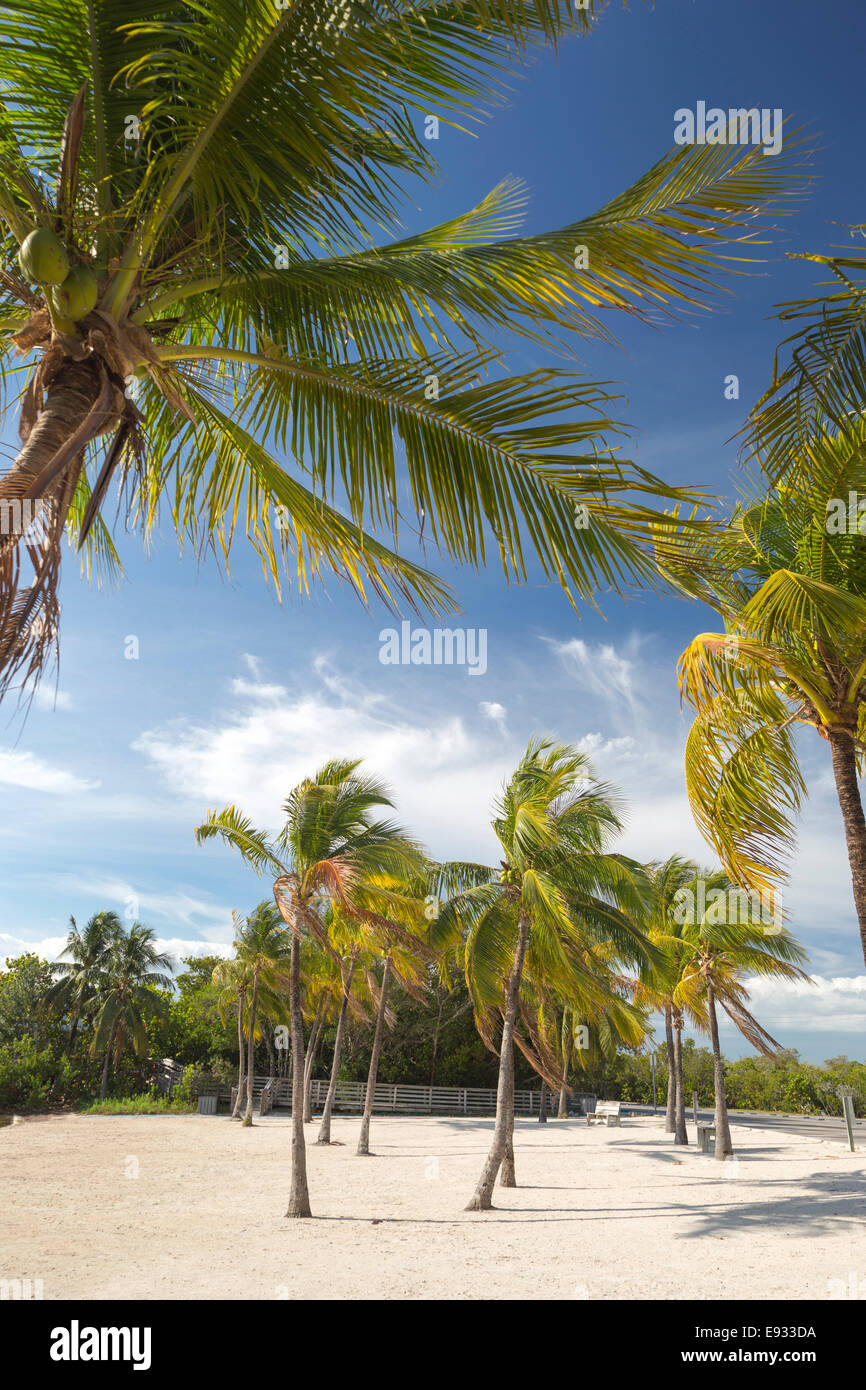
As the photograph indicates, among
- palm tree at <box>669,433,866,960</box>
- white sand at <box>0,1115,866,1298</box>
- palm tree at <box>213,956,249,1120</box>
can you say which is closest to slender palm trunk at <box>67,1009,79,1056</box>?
palm tree at <box>213,956,249,1120</box>

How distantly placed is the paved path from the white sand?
668 centimetres

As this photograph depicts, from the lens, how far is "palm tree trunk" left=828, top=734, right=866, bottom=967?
6996 millimetres

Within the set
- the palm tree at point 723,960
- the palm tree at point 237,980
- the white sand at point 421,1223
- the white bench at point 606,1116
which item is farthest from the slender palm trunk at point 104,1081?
the palm tree at point 723,960

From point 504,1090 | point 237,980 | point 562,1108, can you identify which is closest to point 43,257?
point 504,1090

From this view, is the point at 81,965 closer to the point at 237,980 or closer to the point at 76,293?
the point at 237,980

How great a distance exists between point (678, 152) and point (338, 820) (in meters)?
12.3

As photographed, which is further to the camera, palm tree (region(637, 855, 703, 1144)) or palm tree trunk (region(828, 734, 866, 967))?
palm tree (region(637, 855, 703, 1144))

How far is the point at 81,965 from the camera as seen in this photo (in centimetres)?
4197

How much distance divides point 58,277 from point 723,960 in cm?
2406

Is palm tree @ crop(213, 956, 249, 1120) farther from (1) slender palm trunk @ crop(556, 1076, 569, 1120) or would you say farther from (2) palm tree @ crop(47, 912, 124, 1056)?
(1) slender palm trunk @ crop(556, 1076, 569, 1120)

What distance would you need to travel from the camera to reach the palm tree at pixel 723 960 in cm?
2114

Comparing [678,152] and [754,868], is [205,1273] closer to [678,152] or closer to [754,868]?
[754,868]

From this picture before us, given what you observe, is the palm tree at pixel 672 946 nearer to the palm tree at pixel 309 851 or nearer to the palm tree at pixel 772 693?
the palm tree at pixel 309 851

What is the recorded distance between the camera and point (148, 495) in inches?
196
